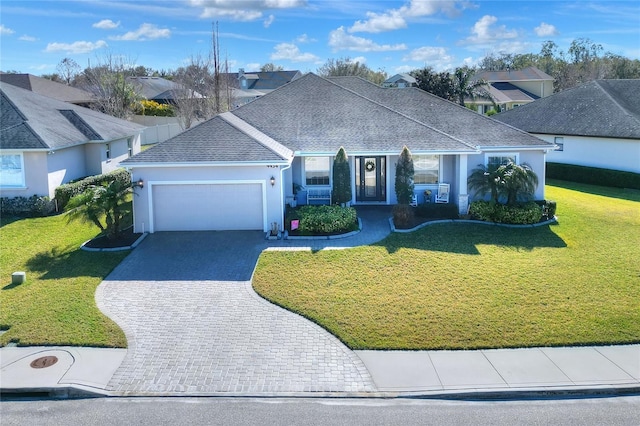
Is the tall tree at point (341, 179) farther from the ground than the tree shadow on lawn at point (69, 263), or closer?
farther from the ground

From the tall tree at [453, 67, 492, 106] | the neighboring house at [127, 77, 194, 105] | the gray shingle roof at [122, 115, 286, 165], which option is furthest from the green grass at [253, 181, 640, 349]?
the neighboring house at [127, 77, 194, 105]

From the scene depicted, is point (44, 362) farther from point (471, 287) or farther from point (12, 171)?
point (12, 171)

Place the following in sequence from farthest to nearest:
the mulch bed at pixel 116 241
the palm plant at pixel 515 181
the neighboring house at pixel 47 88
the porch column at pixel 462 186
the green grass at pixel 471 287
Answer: the neighboring house at pixel 47 88 → the porch column at pixel 462 186 → the palm plant at pixel 515 181 → the mulch bed at pixel 116 241 → the green grass at pixel 471 287

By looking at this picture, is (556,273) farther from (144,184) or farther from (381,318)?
(144,184)

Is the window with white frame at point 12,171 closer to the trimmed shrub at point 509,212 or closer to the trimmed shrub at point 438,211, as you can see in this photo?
the trimmed shrub at point 438,211

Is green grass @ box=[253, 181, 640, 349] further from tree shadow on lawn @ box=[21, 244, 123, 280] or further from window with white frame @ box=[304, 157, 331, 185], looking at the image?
window with white frame @ box=[304, 157, 331, 185]

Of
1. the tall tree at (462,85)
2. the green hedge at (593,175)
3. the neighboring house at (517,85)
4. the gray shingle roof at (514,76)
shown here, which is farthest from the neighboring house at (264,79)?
the green hedge at (593,175)

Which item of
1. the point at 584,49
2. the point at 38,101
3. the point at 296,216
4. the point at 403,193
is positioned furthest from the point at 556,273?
the point at 584,49
